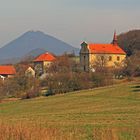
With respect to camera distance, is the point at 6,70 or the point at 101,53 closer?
the point at 6,70

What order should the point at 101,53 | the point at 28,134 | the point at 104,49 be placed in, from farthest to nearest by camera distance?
the point at 104,49 → the point at 101,53 → the point at 28,134

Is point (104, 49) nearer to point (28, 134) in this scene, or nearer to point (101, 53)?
point (101, 53)

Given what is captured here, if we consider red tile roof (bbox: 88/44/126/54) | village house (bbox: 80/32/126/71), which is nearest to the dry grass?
village house (bbox: 80/32/126/71)

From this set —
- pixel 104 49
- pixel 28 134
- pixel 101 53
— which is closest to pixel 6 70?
pixel 101 53

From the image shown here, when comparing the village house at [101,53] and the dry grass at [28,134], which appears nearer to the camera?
the dry grass at [28,134]

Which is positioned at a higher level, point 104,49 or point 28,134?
point 104,49

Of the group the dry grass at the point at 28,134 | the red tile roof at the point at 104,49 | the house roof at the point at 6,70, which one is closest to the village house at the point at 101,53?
the red tile roof at the point at 104,49

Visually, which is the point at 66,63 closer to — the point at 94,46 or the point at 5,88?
the point at 94,46

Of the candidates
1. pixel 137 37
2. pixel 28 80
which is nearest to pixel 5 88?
pixel 28 80

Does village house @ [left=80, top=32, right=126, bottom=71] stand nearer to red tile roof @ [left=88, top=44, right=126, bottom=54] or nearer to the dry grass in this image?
red tile roof @ [left=88, top=44, right=126, bottom=54]

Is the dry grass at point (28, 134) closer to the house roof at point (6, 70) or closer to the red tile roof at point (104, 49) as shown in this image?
the house roof at point (6, 70)

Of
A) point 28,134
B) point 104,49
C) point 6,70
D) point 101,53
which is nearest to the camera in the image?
point 28,134

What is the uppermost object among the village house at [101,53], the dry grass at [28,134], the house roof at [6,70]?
the village house at [101,53]

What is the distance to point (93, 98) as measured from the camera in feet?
187
